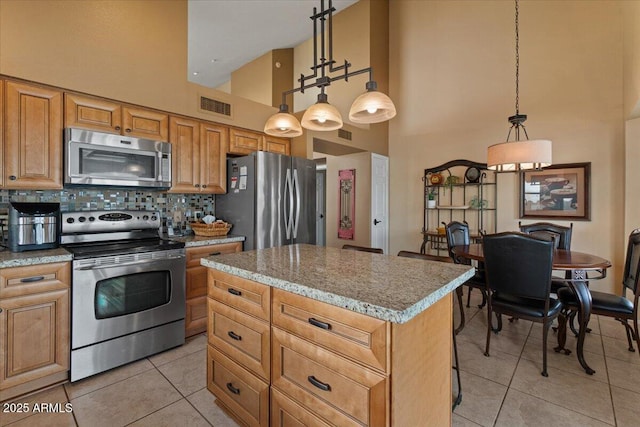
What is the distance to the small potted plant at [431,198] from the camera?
4.97 m

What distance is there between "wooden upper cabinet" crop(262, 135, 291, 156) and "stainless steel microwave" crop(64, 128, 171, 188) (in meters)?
1.24

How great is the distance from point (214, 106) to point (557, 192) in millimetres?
4439

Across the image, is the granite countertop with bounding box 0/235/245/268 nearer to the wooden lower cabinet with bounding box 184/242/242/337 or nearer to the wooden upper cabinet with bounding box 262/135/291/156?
the wooden lower cabinet with bounding box 184/242/242/337

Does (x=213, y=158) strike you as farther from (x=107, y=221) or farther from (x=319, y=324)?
(x=319, y=324)

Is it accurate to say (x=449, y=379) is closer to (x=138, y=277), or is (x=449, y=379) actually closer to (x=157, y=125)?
(x=138, y=277)

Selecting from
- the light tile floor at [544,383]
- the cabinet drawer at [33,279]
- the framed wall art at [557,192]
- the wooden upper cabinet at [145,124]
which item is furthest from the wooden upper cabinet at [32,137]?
the framed wall art at [557,192]

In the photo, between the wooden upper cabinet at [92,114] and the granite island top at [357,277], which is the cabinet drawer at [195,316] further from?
the wooden upper cabinet at [92,114]

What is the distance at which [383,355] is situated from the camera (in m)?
1.03

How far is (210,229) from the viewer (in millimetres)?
3174

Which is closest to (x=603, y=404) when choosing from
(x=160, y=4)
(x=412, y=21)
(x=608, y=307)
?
(x=608, y=307)

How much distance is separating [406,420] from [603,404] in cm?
177

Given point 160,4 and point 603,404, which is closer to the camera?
point 603,404

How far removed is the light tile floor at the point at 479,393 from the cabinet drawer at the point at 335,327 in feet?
3.24

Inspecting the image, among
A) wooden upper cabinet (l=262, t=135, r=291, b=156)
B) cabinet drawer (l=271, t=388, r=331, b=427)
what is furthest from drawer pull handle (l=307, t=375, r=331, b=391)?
wooden upper cabinet (l=262, t=135, r=291, b=156)
